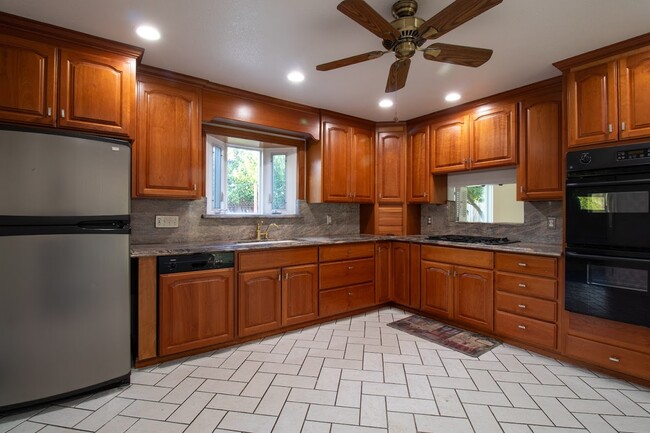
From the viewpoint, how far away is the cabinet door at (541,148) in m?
2.71

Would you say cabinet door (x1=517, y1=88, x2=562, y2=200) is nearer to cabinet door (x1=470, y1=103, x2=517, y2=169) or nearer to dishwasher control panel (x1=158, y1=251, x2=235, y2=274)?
cabinet door (x1=470, y1=103, x2=517, y2=169)

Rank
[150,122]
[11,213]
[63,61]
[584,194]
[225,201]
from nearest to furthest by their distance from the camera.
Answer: [11,213] → [63,61] → [584,194] → [150,122] → [225,201]

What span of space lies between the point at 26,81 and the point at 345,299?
302 cm

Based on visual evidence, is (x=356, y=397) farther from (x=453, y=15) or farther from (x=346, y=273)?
(x=453, y=15)

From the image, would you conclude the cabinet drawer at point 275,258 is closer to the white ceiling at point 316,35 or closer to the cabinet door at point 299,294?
the cabinet door at point 299,294

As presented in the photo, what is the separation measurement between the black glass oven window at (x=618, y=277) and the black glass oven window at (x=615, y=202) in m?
0.40

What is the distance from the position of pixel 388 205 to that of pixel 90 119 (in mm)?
3071

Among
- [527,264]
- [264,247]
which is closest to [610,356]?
[527,264]

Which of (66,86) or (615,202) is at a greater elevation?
(66,86)

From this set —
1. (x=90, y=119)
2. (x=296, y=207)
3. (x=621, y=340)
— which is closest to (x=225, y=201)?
(x=296, y=207)

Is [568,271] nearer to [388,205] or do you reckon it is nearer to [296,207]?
[388,205]

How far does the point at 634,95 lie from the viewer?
214cm

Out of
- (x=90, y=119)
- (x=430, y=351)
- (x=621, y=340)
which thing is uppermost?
(x=90, y=119)

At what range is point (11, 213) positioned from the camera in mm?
1729
